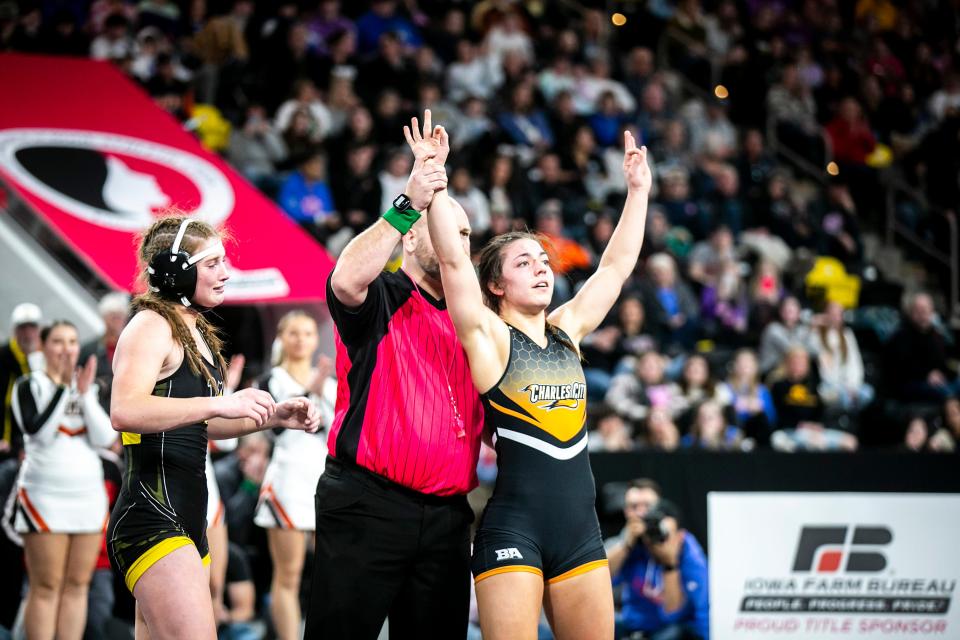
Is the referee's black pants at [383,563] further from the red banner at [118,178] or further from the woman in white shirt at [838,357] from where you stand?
the woman in white shirt at [838,357]

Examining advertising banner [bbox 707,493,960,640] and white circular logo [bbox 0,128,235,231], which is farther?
white circular logo [bbox 0,128,235,231]

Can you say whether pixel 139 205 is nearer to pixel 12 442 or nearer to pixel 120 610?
pixel 12 442

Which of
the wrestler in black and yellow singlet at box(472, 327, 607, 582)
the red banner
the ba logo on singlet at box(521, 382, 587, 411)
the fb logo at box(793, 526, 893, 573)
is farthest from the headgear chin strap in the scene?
the red banner

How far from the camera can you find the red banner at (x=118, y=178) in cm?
937

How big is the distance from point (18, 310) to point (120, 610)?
6.80ft

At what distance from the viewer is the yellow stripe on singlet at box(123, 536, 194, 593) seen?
400 centimetres

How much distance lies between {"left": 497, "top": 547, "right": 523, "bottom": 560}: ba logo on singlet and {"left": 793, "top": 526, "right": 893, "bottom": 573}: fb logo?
12.0ft

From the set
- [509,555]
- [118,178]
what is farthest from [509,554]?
A: [118,178]

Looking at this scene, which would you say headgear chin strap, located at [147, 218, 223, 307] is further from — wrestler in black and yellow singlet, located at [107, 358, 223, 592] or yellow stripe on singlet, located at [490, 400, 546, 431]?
yellow stripe on singlet, located at [490, 400, 546, 431]

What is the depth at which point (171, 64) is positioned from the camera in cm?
1166

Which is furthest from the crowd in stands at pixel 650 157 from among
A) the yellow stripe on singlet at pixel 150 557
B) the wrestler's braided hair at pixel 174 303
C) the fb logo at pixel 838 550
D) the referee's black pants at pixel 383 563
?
the yellow stripe on singlet at pixel 150 557

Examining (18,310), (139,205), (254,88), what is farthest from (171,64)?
(18,310)

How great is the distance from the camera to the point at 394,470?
14.0ft

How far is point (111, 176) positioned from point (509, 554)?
691 cm
